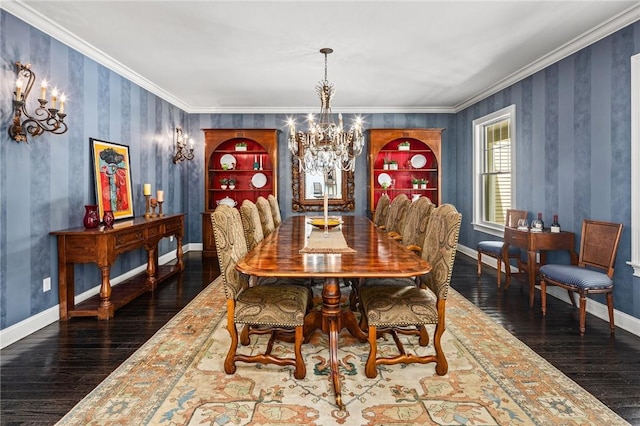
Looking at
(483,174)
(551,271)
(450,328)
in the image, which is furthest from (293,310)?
(483,174)

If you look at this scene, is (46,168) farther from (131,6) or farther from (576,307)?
(576,307)

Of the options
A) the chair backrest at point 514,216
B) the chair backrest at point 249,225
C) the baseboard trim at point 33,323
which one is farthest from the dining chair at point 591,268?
the baseboard trim at point 33,323

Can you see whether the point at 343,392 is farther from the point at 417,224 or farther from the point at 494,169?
the point at 494,169

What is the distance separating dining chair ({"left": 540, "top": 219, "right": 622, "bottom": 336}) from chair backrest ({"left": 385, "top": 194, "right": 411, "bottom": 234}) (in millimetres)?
1384

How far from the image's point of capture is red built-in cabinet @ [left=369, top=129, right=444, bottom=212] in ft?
21.8

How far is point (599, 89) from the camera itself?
3.47 metres

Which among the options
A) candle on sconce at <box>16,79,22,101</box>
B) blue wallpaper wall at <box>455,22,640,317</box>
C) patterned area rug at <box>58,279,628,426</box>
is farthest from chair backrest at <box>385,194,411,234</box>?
candle on sconce at <box>16,79,22,101</box>

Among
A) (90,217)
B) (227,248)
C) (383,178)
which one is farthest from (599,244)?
(90,217)

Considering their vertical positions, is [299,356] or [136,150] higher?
[136,150]

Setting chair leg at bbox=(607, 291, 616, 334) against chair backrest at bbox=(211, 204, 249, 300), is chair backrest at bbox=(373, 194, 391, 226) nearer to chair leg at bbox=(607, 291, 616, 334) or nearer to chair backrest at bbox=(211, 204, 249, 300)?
chair leg at bbox=(607, 291, 616, 334)

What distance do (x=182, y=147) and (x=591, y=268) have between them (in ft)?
19.2

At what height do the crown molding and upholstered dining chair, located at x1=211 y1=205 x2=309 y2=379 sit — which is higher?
the crown molding

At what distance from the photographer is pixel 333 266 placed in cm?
206

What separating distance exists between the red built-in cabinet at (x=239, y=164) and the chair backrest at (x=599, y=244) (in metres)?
4.58
